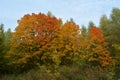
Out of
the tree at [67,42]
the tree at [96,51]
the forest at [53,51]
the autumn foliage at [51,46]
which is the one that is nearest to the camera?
the forest at [53,51]

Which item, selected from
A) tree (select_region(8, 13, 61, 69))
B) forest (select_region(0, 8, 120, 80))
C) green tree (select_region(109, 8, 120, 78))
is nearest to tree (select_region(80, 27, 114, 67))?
forest (select_region(0, 8, 120, 80))

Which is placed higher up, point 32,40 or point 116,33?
point 116,33

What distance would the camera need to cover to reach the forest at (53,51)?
50719 millimetres

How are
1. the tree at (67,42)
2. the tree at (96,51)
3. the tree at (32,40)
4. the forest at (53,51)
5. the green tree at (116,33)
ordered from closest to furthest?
the forest at (53,51) < the tree at (32,40) < the tree at (96,51) < the tree at (67,42) < the green tree at (116,33)

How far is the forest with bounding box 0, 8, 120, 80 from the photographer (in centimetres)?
5072

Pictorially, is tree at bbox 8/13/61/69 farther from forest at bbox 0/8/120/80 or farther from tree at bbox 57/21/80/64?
tree at bbox 57/21/80/64

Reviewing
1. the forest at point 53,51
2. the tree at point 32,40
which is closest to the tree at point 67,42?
the forest at point 53,51

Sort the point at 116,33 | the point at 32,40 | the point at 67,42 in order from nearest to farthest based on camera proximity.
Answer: the point at 32,40 < the point at 67,42 < the point at 116,33

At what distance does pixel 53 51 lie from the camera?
5247 centimetres

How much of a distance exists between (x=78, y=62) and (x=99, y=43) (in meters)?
4.66

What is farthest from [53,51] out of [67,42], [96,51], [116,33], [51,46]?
[116,33]

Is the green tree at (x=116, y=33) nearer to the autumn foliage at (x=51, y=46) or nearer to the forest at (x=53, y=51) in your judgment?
the forest at (x=53, y=51)

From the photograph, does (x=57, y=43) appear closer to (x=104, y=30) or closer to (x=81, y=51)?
(x=81, y=51)

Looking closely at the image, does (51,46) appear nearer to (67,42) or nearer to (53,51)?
(53,51)
